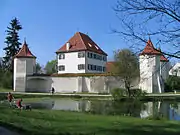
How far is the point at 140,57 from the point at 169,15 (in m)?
1.71

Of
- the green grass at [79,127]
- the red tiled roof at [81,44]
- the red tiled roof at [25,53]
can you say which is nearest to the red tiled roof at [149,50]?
the green grass at [79,127]

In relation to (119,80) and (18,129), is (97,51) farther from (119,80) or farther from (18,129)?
(18,129)

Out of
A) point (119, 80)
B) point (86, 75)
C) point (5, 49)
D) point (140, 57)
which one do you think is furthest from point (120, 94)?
point (5, 49)

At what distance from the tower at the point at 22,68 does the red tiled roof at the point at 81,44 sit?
8.82 meters

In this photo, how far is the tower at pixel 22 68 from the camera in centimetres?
5334

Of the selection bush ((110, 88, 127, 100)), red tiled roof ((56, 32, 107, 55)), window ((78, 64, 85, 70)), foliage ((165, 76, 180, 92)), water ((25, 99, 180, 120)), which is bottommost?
water ((25, 99, 180, 120))

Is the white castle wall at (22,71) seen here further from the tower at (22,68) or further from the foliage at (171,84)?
the foliage at (171,84)

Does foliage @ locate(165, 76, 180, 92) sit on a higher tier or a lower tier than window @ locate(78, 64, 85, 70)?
lower

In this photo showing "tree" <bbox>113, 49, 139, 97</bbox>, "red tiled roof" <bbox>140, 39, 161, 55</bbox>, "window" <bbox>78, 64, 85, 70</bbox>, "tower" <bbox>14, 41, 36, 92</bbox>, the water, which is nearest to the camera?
"red tiled roof" <bbox>140, 39, 161, 55</bbox>

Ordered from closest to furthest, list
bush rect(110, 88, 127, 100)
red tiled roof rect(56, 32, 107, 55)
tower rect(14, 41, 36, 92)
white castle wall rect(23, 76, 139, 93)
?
1. bush rect(110, 88, 127, 100)
2. white castle wall rect(23, 76, 139, 93)
3. tower rect(14, 41, 36, 92)
4. red tiled roof rect(56, 32, 107, 55)

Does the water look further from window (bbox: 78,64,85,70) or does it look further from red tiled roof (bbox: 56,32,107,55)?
red tiled roof (bbox: 56,32,107,55)

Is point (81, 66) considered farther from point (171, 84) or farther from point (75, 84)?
point (171, 84)

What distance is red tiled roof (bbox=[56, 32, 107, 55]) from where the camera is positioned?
5900 centimetres

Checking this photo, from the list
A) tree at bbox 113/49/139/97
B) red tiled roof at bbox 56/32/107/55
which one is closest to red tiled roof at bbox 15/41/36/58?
red tiled roof at bbox 56/32/107/55
